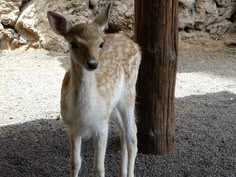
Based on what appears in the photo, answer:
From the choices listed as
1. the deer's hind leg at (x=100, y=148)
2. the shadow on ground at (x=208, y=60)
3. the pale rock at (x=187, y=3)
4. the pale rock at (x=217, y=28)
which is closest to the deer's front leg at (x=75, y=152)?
the deer's hind leg at (x=100, y=148)

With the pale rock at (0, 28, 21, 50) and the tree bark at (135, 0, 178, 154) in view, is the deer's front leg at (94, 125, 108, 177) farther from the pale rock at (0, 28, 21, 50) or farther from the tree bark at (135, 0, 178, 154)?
the pale rock at (0, 28, 21, 50)

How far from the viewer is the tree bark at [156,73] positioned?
357cm

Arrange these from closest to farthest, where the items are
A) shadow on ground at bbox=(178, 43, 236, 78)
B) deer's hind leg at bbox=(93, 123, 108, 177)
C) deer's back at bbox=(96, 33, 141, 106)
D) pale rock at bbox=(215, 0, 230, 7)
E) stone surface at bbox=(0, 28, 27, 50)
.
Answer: deer's hind leg at bbox=(93, 123, 108, 177), deer's back at bbox=(96, 33, 141, 106), shadow on ground at bbox=(178, 43, 236, 78), stone surface at bbox=(0, 28, 27, 50), pale rock at bbox=(215, 0, 230, 7)

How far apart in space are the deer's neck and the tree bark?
33.5 inches

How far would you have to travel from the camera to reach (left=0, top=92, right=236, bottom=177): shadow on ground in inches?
138

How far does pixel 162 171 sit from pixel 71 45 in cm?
123

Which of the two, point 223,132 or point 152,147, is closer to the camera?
point 152,147

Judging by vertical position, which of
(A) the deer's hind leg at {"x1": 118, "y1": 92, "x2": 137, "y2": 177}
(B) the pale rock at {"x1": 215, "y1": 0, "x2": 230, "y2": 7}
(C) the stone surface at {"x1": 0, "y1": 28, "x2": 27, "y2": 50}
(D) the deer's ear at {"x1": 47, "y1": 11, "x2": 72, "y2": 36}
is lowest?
(C) the stone surface at {"x1": 0, "y1": 28, "x2": 27, "y2": 50}

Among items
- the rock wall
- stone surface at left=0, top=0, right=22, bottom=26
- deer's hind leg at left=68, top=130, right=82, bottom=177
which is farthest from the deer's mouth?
stone surface at left=0, top=0, right=22, bottom=26

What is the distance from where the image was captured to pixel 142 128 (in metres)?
3.81

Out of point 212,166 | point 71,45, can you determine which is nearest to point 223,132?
point 212,166

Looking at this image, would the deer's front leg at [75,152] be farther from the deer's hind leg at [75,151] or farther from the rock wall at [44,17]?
the rock wall at [44,17]

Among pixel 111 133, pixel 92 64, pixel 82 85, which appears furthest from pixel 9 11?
pixel 92 64

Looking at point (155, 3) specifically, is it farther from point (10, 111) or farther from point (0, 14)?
point (0, 14)
